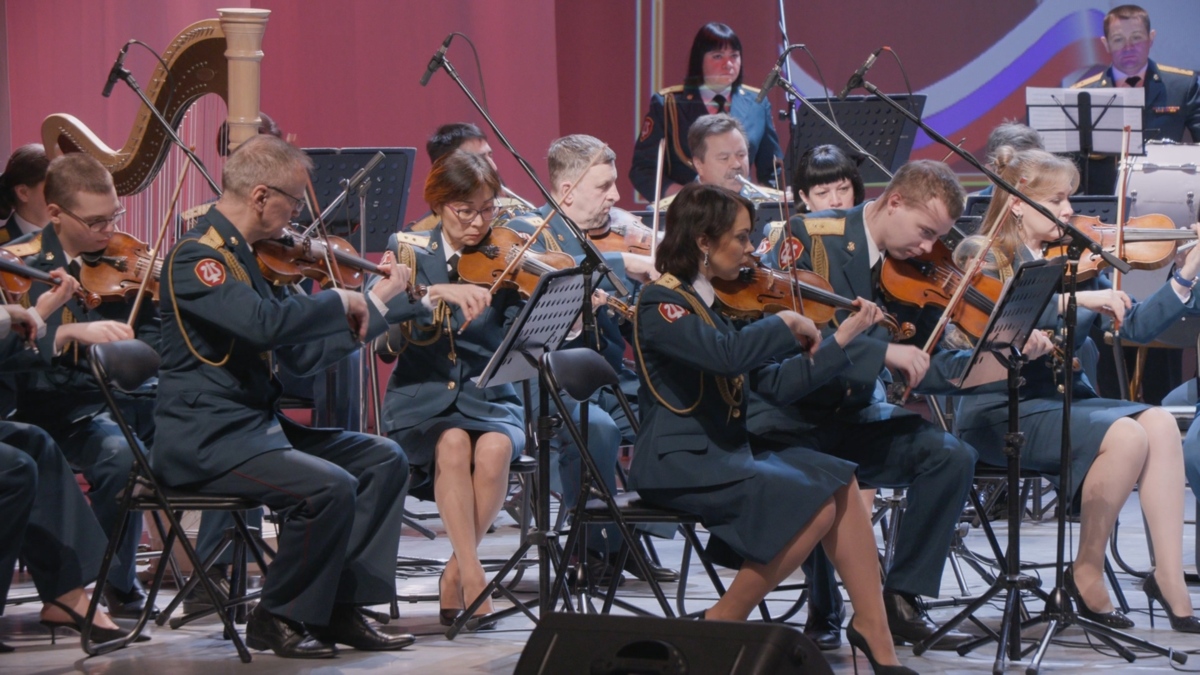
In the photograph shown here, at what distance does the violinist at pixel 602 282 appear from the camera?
4597 mm

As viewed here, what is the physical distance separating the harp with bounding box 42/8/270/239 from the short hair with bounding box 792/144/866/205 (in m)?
1.78

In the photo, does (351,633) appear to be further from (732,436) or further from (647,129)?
(647,129)

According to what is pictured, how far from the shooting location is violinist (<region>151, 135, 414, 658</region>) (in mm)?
3504

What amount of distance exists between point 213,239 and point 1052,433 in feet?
7.33

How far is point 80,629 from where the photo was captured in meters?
3.84

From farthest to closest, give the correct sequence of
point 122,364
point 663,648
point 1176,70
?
point 1176,70, point 122,364, point 663,648

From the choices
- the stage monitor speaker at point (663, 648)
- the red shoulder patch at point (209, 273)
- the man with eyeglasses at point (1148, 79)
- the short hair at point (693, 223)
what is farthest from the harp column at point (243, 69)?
the man with eyeglasses at point (1148, 79)

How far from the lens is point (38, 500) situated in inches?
153

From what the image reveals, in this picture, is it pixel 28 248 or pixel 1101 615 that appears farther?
pixel 28 248

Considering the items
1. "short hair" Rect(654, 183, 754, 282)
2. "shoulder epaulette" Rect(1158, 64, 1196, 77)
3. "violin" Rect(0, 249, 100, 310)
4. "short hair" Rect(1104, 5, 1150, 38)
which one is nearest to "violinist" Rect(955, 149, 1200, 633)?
"short hair" Rect(654, 183, 754, 282)

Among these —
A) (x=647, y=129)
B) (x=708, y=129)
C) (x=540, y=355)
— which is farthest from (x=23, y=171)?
(x=647, y=129)

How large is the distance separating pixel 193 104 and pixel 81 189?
605 millimetres

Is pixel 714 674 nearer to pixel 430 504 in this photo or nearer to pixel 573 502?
pixel 573 502

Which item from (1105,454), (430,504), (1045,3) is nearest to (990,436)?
(1105,454)
